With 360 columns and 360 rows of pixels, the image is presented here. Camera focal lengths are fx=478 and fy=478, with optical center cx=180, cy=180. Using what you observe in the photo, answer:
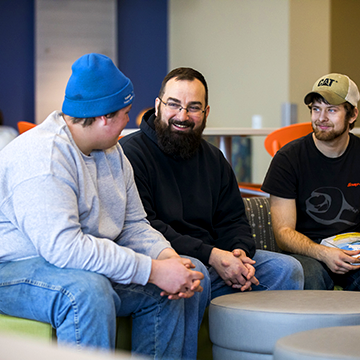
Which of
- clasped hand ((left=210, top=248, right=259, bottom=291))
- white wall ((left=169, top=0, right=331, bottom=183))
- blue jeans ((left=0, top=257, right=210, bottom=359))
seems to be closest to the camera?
blue jeans ((left=0, top=257, right=210, bottom=359))

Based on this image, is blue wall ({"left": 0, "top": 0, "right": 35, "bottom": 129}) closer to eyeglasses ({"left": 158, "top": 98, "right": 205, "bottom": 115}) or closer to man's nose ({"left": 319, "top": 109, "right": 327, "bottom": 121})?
eyeglasses ({"left": 158, "top": 98, "right": 205, "bottom": 115})

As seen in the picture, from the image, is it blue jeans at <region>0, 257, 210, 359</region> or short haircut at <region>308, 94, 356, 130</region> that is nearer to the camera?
blue jeans at <region>0, 257, 210, 359</region>

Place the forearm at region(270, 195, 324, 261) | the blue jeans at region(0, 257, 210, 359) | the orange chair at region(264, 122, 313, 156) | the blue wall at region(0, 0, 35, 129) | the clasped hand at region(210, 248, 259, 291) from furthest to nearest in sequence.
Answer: the blue wall at region(0, 0, 35, 129) → the orange chair at region(264, 122, 313, 156) → the forearm at region(270, 195, 324, 261) → the clasped hand at region(210, 248, 259, 291) → the blue jeans at region(0, 257, 210, 359)

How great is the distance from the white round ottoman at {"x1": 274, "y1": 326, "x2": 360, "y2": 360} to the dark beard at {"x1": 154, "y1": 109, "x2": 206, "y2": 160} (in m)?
1.00

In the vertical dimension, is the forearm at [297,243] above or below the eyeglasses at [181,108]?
below

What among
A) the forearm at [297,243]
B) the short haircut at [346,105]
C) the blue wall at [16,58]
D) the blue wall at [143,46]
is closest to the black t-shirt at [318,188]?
the forearm at [297,243]

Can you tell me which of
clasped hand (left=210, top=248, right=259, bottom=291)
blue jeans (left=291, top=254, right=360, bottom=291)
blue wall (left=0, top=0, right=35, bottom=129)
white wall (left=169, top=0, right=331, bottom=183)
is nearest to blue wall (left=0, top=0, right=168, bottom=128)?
blue wall (left=0, top=0, right=35, bottom=129)

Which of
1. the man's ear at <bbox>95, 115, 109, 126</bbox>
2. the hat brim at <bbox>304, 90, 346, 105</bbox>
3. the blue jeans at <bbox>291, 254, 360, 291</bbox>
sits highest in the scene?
the hat brim at <bbox>304, 90, 346, 105</bbox>

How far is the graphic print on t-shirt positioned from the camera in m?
2.25

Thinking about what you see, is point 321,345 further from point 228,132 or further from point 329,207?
point 228,132

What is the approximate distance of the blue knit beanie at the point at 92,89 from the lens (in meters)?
1.43

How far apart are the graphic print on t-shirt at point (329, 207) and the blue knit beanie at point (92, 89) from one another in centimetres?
119

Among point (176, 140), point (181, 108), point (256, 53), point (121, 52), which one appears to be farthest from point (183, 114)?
point (121, 52)

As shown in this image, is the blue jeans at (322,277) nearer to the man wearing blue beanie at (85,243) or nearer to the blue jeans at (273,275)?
the blue jeans at (273,275)
